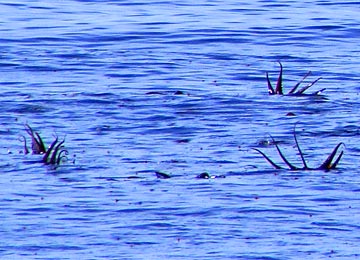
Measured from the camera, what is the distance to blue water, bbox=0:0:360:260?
10852 mm

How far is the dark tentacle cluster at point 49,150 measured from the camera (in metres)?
13.1

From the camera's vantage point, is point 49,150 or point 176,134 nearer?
point 49,150

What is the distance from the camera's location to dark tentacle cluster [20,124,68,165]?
13.1m

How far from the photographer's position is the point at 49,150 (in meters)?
13.1

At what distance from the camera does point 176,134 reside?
15.1m

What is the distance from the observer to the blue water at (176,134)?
10.9 meters

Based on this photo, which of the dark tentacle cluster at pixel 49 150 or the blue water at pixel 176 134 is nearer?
the blue water at pixel 176 134

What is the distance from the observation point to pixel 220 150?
14.1 m

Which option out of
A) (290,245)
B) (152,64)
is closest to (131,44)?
(152,64)

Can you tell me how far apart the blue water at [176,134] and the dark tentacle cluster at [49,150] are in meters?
0.10

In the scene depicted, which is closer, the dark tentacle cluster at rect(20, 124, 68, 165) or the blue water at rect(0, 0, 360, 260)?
the blue water at rect(0, 0, 360, 260)

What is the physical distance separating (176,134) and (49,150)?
232cm

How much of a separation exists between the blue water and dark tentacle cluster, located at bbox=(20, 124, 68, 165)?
0.34 feet

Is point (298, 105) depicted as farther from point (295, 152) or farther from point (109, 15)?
point (109, 15)
